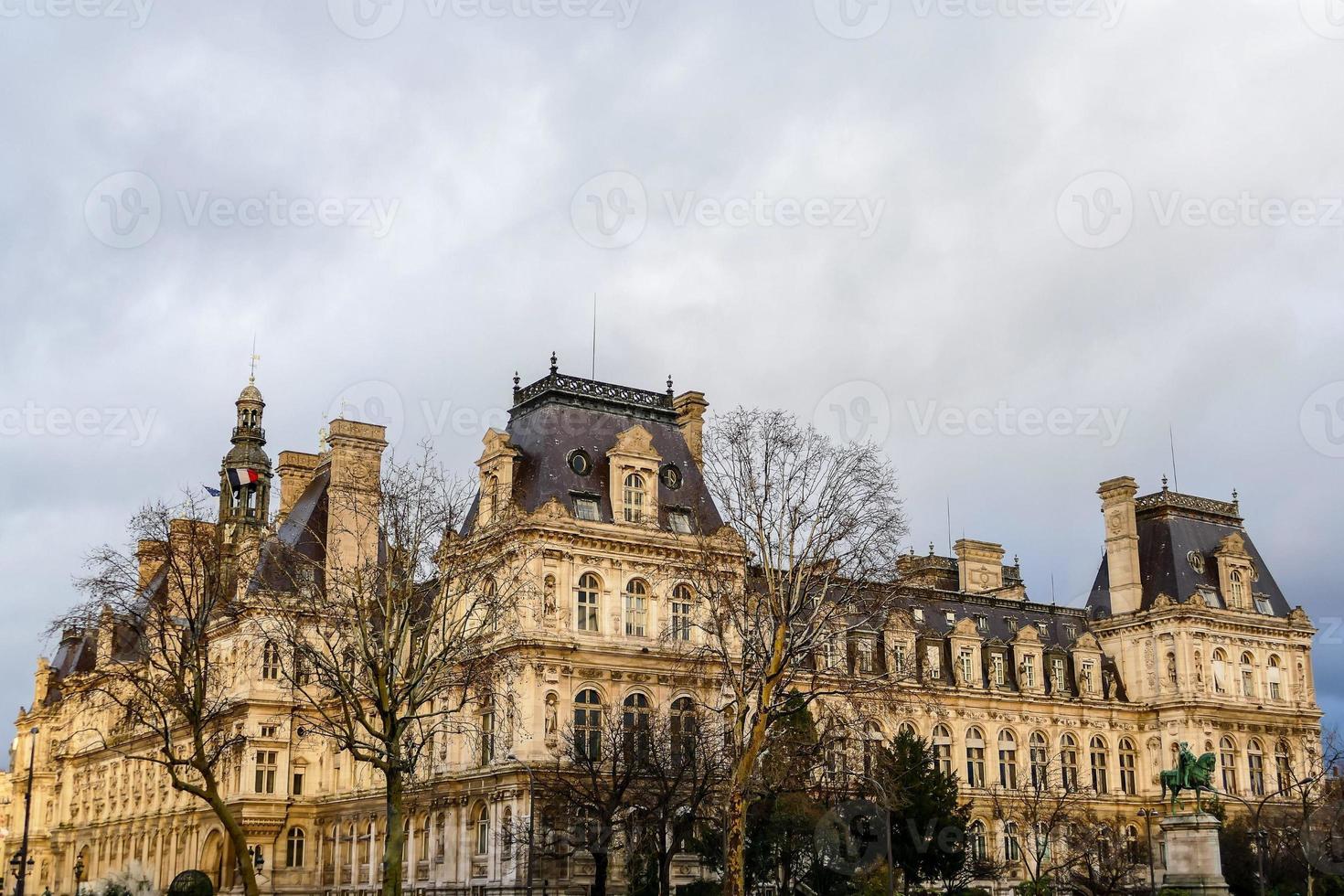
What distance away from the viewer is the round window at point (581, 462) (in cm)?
5631

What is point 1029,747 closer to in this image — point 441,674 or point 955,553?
point 955,553

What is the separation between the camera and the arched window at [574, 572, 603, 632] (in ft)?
177

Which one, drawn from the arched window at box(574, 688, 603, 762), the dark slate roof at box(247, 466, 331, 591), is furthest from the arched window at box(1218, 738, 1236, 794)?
the dark slate roof at box(247, 466, 331, 591)

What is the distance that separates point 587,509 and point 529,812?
38.1 feet

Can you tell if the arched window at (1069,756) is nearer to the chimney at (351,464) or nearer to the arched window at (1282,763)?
the arched window at (1282,763)

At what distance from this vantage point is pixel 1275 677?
74438 millimetres

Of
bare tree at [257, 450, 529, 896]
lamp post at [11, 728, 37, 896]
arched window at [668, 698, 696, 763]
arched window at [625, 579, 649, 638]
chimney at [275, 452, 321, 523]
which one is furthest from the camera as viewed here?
chimney at [275, 452, 321, 523]

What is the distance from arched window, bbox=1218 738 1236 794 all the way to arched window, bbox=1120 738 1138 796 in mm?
4054

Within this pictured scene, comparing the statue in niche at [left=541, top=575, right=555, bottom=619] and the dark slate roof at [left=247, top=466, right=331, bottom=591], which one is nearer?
the statue in niche at [left=541, top=575, right=555, bottom=619]

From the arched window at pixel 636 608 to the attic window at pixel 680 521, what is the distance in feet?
8.98

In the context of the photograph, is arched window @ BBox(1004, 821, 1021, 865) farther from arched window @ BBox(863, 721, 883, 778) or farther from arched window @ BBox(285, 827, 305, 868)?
arched window @ BBox(285, 827, 305, 868)

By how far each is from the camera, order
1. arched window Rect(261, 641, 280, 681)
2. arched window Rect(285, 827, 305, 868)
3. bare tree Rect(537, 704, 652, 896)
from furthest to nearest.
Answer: arched window Rect(285, 827, 305, 868)
arched window Rect(261, 641, 280, 681)
bare tree Rect(537, 704, 652, 896)

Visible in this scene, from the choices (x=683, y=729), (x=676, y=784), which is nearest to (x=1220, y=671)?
(x=683, y=729)

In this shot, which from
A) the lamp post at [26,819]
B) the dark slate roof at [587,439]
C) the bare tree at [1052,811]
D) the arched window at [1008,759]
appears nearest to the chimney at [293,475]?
the lamp post at [26,819]
